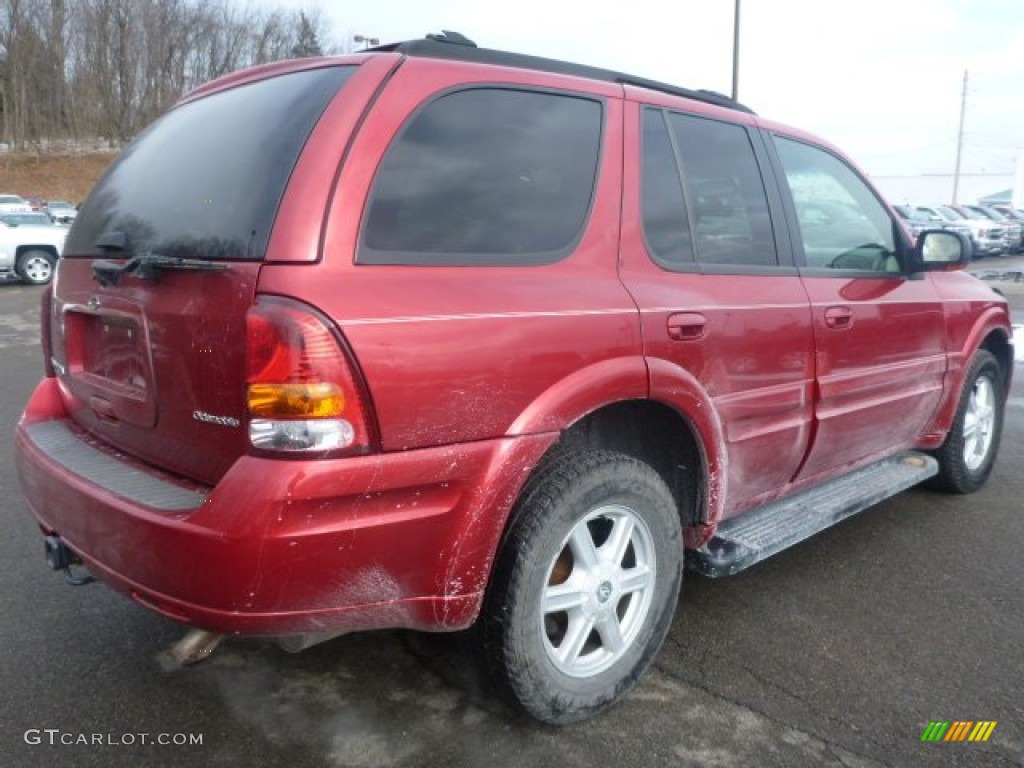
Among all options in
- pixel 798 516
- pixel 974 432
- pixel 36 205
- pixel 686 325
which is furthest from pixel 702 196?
pixel 36 205

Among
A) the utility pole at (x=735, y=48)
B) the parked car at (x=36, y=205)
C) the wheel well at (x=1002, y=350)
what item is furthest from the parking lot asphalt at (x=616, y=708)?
the parked car at (x=36, y=205)

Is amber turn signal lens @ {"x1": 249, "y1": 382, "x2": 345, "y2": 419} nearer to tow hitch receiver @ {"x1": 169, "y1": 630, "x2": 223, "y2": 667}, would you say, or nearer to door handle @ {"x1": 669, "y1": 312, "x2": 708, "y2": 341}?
tow hitch receiver @ {"x1": 169, "y1": 630, "x2": 223, "y2": 667}

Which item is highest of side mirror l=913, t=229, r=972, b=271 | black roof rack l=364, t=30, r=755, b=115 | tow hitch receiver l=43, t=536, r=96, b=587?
black roof rack l=364, t=30, r=755, b=115

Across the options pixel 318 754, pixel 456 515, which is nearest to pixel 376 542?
pixel 456 515

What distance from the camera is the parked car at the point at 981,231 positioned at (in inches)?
1018

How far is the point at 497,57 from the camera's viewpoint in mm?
2432

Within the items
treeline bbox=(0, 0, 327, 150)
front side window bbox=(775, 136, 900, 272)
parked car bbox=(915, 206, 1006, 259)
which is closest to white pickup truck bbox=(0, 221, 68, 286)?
front side window bbox=(775, 136, 900, 272)

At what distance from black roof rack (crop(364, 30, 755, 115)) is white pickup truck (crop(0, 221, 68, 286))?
15552 millimetres

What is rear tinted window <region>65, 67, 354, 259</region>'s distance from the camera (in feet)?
6.71

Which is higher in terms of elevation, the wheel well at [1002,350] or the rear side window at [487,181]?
the rear side window at [487,181]

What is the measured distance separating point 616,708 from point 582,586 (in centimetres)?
43

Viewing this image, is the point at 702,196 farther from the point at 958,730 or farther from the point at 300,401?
the point at 958,730

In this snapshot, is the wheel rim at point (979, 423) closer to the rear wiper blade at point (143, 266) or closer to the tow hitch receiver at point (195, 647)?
the tow hitch receiver at point (195, 647)

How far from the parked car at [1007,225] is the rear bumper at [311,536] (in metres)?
30.2
